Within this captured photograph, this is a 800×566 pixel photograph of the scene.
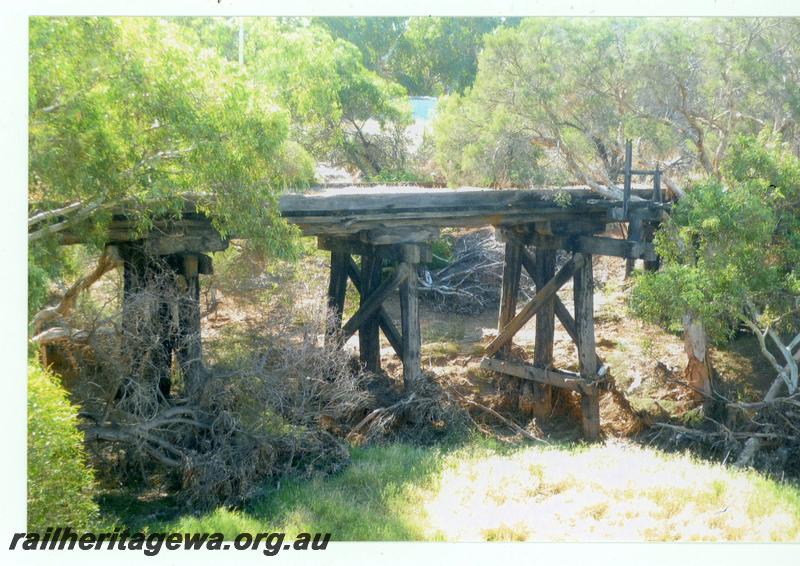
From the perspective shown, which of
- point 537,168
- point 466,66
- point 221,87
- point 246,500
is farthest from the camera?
point 466,66

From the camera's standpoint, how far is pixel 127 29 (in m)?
7.39

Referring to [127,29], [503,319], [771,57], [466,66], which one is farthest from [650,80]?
[466,66]

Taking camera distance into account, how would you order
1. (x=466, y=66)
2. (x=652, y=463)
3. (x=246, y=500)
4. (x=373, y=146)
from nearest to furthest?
1. (x=246, y=500)
2. (x=652, y=463)
3. (x=373, y=146)
4. (x=466, y=66)

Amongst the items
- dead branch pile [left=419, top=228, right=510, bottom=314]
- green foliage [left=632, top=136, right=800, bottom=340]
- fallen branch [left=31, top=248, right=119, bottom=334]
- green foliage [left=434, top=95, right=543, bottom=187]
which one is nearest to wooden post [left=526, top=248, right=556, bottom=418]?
green foliage [left=434, top=95, right=543, bottom=187]

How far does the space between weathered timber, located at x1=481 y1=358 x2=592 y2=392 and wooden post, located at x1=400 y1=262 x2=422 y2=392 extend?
184cm

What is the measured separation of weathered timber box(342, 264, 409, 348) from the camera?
37.9 feet

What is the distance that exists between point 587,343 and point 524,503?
3.95 metres

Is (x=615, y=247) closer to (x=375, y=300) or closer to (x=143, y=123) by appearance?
(x=375, y=300)

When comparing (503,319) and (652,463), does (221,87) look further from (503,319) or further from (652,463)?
(503,319)

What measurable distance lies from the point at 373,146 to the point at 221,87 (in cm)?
914

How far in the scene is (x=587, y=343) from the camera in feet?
40.7

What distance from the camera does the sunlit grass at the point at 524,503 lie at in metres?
8.22

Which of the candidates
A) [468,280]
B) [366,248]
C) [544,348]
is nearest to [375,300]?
[366,248]

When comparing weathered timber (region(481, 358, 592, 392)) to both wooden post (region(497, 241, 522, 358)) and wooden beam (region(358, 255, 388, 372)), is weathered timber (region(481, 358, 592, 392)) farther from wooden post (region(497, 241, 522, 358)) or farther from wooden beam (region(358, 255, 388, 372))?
wooden beam (region(358, 255, 388, 372))
